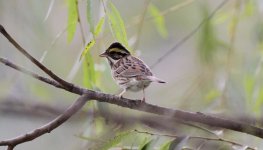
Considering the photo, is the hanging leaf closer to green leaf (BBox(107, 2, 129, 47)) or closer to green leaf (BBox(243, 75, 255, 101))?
green leaf (BBox(107, 2, 129, 47))

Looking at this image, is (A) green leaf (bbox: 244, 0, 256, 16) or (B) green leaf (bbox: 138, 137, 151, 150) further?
(A) green leaf (bbox: 244, 0, 256, 16)

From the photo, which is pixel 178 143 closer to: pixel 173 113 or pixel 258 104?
pixel 173 113

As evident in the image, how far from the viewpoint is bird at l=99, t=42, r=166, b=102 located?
238 cm

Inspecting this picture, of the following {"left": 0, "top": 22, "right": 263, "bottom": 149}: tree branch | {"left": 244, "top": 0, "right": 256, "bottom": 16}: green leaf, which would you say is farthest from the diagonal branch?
{"left": 244, "top": 0, "right": 256, "bottom": 16}: green leaf

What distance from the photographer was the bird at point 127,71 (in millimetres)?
2383

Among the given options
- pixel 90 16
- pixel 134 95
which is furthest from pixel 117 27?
pixel 134 95

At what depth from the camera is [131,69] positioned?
2.52m

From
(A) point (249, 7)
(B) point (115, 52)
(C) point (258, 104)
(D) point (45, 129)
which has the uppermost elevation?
(A) point (249, 7)

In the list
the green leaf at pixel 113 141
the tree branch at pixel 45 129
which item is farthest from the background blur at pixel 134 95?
the tree branch at pixel 45 129

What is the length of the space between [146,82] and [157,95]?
1161 mm

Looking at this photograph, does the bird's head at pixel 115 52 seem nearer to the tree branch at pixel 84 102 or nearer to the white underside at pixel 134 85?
the white underside at pixel 134 85

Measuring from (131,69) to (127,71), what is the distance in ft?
0.05

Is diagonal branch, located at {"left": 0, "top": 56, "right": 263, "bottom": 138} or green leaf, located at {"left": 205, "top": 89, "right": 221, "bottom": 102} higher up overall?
green leaf, located at {"left": 205, "top": 89, "right": 221, "bottom": 102}

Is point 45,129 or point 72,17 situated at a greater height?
point 72,17
